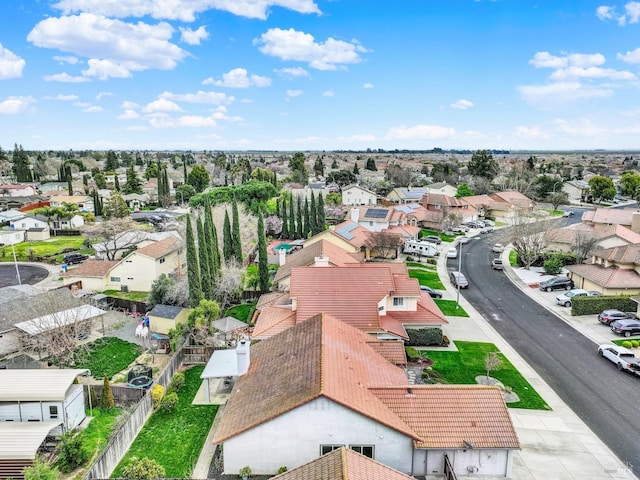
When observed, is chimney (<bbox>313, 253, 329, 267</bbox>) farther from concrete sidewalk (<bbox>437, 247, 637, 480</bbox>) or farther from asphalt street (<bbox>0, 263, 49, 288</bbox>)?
asphalt street (<bbox>0, 263, 49, 288</bbox>)

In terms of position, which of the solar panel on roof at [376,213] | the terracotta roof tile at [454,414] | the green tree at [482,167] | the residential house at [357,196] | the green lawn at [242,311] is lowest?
the green lawn at [242,311]

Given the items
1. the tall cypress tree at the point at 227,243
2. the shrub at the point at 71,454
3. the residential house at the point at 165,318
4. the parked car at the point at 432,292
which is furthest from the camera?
the tall cypress tree at the point at 227,243

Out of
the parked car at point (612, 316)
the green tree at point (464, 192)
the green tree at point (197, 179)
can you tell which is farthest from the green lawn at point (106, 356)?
the green tree at point (464, 192)

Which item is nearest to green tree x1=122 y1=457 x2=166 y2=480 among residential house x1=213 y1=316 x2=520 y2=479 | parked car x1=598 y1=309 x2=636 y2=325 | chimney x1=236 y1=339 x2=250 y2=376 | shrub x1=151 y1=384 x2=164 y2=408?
residential house x1=213 y1=316 x2=520 y2=479

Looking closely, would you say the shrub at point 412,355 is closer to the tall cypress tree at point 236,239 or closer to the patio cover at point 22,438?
the patio cover at point 22,438

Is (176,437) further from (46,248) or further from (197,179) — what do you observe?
(197,179)

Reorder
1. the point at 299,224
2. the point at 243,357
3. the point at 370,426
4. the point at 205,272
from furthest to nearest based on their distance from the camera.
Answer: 1. the point at 299,224
2. the point at 205,272
3. the point at 243,357
4. the point at 370,426

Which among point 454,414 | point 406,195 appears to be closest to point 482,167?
point 406,195
